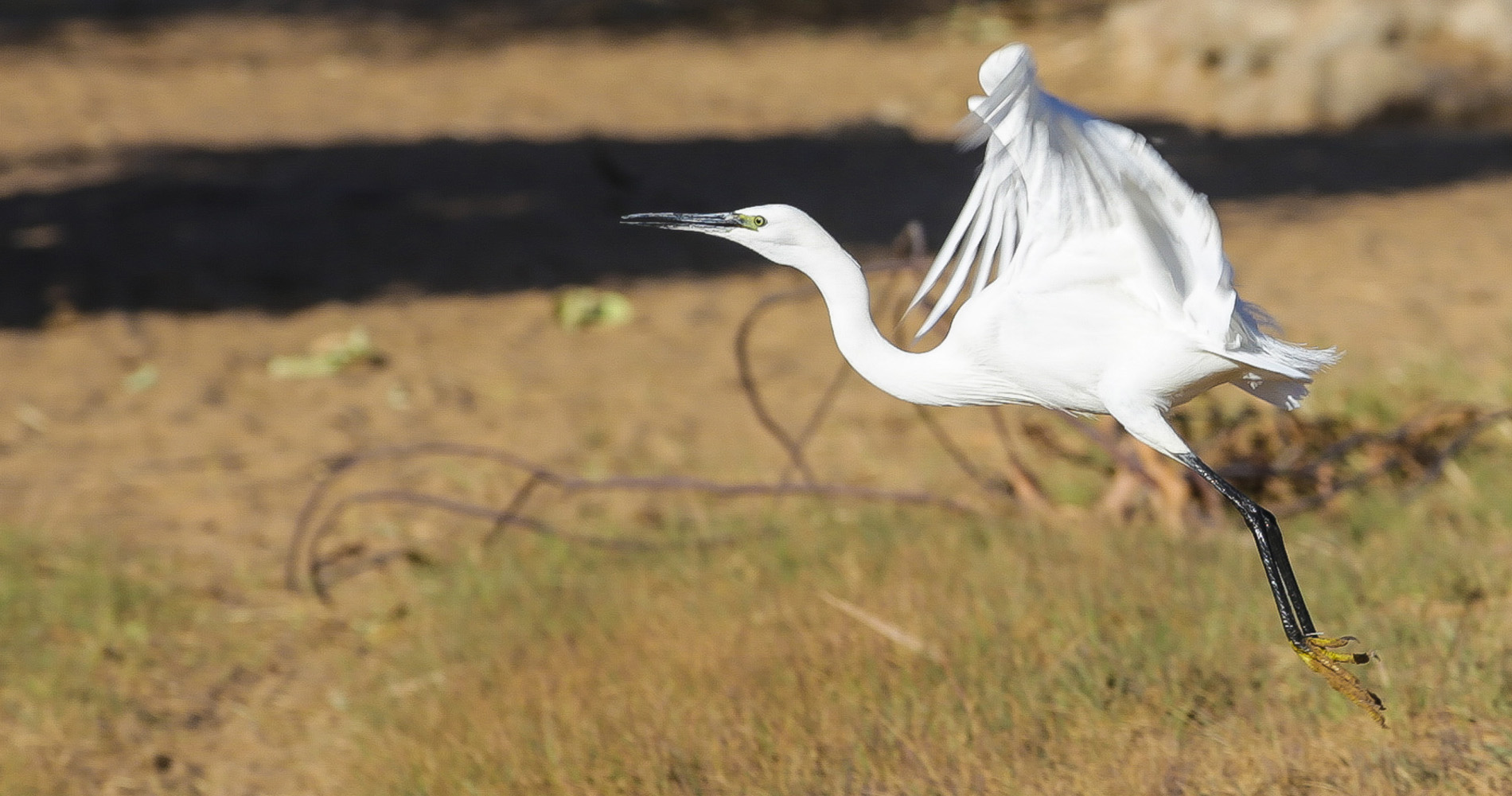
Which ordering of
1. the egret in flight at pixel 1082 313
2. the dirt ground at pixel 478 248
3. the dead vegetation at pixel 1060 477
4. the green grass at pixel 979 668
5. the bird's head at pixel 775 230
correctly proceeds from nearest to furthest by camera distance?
the egret in flight at pixel 1082 313
the bird's head at pixel 775 230
the green grass at pixel 979 668
the dead vegetation at pixel 1060 477
the dirt ground at pixel 478 248

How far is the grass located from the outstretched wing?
3.61 feet

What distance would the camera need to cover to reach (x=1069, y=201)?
2707mm

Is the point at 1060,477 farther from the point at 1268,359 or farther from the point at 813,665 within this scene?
the point at 1268,359

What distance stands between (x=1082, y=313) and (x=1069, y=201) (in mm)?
231

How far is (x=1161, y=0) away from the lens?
1295 centimetres

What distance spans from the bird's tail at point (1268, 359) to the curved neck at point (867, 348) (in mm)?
495

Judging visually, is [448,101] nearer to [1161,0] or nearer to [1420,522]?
[1161,0]

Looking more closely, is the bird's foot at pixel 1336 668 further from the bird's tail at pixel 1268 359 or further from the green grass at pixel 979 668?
the bird's tail at pixel 1268 359

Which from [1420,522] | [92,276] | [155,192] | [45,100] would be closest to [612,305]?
[92,276]

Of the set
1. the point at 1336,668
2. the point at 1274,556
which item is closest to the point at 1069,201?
the point at 1274,556

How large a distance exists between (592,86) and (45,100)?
433 centimetres

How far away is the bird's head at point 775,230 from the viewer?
110 inches

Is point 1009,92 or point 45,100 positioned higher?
point 1009,92

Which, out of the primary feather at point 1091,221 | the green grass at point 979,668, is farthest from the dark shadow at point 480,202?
the primary feather at point 1091,221
